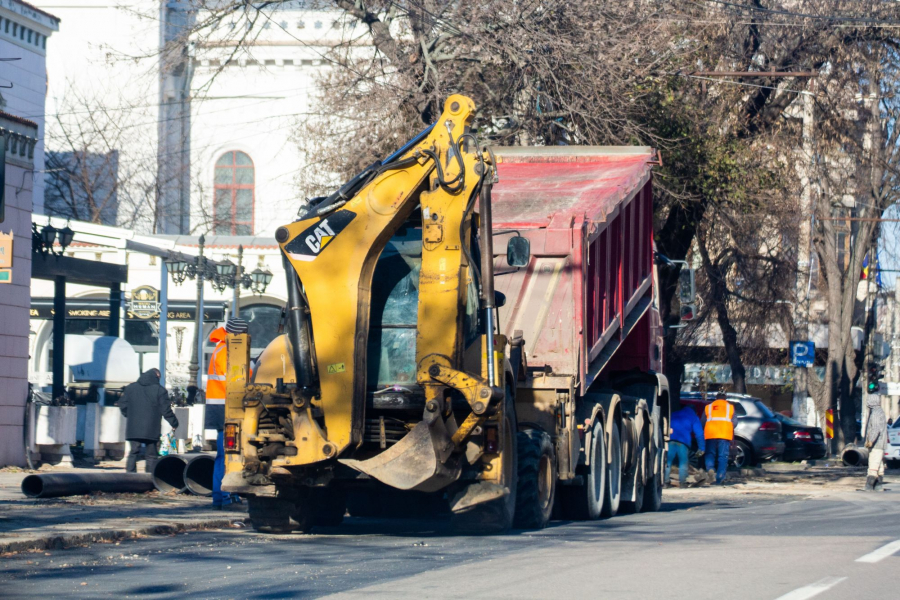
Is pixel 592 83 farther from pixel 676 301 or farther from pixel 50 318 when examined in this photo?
pixel 50 318

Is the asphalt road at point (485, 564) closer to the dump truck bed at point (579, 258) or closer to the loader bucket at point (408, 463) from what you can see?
the loader bucket at point (408, 463)

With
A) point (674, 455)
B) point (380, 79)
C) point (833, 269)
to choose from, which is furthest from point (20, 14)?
point (833, 269)

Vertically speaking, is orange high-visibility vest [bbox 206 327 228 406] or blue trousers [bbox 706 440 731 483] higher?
orange high-visibility vest [bbox 206 327 228 406]

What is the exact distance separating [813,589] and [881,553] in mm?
2421

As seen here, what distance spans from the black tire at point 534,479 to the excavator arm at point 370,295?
46.5 inches

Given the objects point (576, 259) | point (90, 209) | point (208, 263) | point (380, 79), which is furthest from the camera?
point (90, 209)

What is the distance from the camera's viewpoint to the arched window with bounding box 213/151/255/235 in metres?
45.7

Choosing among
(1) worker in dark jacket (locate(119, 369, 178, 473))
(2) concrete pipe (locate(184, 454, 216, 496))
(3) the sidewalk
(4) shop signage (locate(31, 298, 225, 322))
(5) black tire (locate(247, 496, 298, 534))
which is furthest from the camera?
(4) shop signage (locate(31, 298, 225, 322))

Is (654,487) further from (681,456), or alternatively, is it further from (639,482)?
(681,456)

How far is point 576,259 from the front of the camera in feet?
41.9

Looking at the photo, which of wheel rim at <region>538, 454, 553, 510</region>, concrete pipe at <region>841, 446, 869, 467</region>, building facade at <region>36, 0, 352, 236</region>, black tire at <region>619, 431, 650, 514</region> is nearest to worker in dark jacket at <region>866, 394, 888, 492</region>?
black tire at <region>619, 431, 650, 514</region>

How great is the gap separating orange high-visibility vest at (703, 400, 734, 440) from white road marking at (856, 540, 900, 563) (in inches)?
436

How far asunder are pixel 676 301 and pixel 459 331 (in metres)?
9.90

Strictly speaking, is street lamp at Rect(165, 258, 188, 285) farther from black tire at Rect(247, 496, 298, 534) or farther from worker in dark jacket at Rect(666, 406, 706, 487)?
black tire at Rect(247, 496, 298, 534)
